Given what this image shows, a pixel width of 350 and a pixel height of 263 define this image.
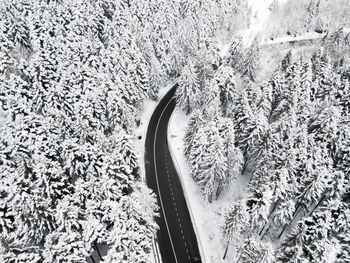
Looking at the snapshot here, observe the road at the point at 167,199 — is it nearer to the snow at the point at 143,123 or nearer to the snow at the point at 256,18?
the snow at the point at 143,123

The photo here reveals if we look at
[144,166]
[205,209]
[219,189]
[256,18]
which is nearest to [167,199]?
[205,209]

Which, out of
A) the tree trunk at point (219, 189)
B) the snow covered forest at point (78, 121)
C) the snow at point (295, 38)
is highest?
the snow at point (295, 38)


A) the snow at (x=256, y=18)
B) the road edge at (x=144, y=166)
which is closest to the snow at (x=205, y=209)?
the road edge at (x=144, y=166)

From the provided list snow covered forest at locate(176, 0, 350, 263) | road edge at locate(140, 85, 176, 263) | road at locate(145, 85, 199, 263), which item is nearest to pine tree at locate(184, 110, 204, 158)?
snow covered forest at locate(176, 0, 350, 263)

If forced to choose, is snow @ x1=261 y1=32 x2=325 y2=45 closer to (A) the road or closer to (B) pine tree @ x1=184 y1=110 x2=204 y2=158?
(A) the road

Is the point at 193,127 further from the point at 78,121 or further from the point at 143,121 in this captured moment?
the point at 78,121

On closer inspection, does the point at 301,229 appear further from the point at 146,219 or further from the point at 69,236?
the point at 69,236
